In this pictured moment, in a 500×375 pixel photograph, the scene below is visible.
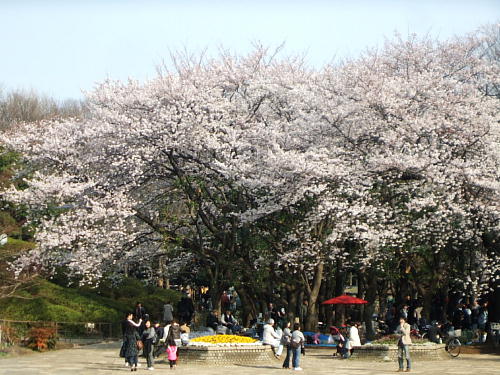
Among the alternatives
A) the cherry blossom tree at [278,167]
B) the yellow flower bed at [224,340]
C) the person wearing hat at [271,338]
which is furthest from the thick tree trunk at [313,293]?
the yellow flower bed at [224,340]

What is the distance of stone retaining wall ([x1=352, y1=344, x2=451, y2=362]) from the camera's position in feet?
85.9

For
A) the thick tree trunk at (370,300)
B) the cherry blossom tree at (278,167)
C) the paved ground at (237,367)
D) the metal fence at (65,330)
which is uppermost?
the cherry blossom tree at (278,167)

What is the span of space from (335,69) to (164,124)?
9.76 metres

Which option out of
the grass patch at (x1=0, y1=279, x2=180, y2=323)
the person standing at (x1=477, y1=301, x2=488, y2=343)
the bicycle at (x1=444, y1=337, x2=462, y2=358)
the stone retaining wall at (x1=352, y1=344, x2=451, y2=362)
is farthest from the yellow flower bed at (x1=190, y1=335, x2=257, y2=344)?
the grass patch at (x1=0, y1=279, x2=180, y2=323)

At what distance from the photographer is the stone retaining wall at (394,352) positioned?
26.2m

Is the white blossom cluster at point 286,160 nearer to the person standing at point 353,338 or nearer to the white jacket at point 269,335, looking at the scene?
the person standing at point 353,338

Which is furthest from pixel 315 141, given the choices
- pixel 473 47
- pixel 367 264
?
pixel 473 47

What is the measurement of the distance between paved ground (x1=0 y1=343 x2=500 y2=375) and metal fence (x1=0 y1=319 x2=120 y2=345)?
168cm

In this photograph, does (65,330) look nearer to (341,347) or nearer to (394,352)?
(341,347)

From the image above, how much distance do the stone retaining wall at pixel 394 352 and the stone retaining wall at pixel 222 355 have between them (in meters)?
3.62

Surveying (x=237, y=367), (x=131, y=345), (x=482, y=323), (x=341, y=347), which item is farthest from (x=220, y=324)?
(x=482, y=323)

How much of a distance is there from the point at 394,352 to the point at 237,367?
571cm

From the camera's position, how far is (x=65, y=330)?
3225 centimetres

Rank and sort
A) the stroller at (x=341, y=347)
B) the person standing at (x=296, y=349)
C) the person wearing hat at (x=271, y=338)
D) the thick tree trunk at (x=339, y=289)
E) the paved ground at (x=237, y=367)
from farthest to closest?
the thick tree trunk at (x=339, y=289)
the stroller at (x=341, y=347)
the person wearing hat at (x=271, y=338)
the person standing at (x=296, y=349)
the paved ground at (x=237, y=367)
